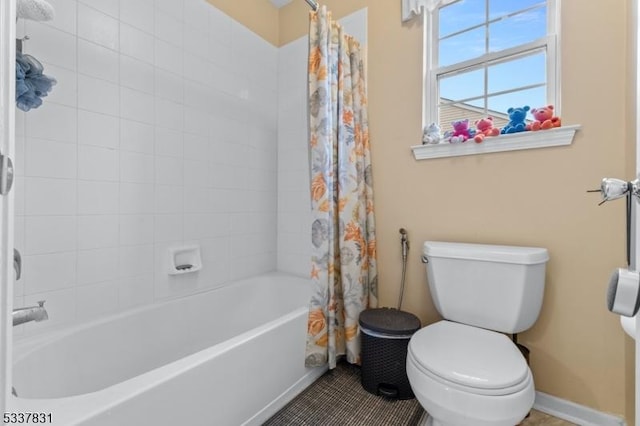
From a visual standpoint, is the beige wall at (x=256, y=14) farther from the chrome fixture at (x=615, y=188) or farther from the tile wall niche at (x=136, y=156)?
the chrome fixture at (x=615, y=188)

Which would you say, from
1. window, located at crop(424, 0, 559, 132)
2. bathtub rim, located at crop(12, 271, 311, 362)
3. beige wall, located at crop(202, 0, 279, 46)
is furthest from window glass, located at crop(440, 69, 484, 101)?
bathtub rim, located at crop(12, 271, 311, 362)

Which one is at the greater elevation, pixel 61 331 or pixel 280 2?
pixel 280 2

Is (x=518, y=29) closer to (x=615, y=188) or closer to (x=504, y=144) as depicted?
(x=504, y=144)

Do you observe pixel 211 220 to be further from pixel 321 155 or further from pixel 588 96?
pixel 588 96

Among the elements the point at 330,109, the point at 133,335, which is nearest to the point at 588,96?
the point at 330,109

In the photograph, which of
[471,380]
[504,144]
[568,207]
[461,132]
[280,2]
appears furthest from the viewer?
[280,2]

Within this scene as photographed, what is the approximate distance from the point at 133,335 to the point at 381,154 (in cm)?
169

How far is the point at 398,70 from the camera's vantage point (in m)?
1.79

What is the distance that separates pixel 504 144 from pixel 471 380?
1096mm


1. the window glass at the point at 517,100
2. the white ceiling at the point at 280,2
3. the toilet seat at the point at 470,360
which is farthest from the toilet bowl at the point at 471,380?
the white ceiling at the point at 280,2

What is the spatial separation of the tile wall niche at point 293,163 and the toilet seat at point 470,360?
45.5 inches

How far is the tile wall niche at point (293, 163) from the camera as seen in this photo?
87.0 inches

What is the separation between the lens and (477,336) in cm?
122

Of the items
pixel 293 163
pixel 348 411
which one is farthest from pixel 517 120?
pixel 348 411
